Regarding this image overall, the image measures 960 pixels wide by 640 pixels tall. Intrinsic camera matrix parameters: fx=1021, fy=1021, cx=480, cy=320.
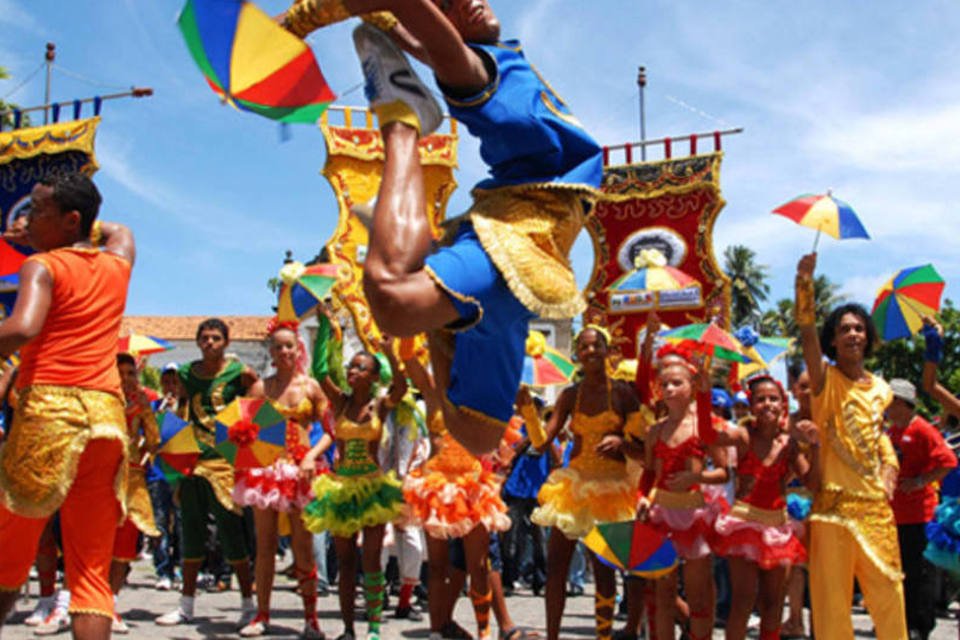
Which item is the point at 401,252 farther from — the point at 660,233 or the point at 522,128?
the point at 660,233

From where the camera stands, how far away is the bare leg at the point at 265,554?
7.47 meters

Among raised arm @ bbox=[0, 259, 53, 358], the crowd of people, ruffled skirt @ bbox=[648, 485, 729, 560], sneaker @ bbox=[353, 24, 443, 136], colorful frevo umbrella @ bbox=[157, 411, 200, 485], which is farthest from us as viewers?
colorful frevo umbrella @ bbox=[157, 411, 200, 485]

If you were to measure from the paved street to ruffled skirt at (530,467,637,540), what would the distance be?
66.4 inches

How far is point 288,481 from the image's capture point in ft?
25.2

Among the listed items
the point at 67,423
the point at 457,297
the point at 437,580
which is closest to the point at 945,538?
the point at 437,580

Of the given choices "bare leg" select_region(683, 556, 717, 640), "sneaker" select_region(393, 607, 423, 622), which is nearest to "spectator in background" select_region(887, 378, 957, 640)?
"bare leg" select_region(683, 556, 717, 640)

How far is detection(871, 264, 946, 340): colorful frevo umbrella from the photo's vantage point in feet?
23.6

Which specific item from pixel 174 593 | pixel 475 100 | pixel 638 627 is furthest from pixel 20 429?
pixel 174 593

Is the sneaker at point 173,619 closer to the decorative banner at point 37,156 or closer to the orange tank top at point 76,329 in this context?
the orange tank top at point 76,329

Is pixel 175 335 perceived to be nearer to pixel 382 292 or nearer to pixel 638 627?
pixel 638 627

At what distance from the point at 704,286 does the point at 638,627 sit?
15.6 meters

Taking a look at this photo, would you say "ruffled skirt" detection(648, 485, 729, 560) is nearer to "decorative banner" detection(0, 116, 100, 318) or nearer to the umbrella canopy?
the umbrella canopy

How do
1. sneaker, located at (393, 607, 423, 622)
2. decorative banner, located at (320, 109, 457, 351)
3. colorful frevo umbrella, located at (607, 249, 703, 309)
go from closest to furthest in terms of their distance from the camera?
colorful frevo umbrella, located at (607, 249, 703, 309) < sneaker, located at (393, 607, 423, 622) < decorative banner, located at (320, 109, 457, 351)

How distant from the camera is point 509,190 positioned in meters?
3.73
